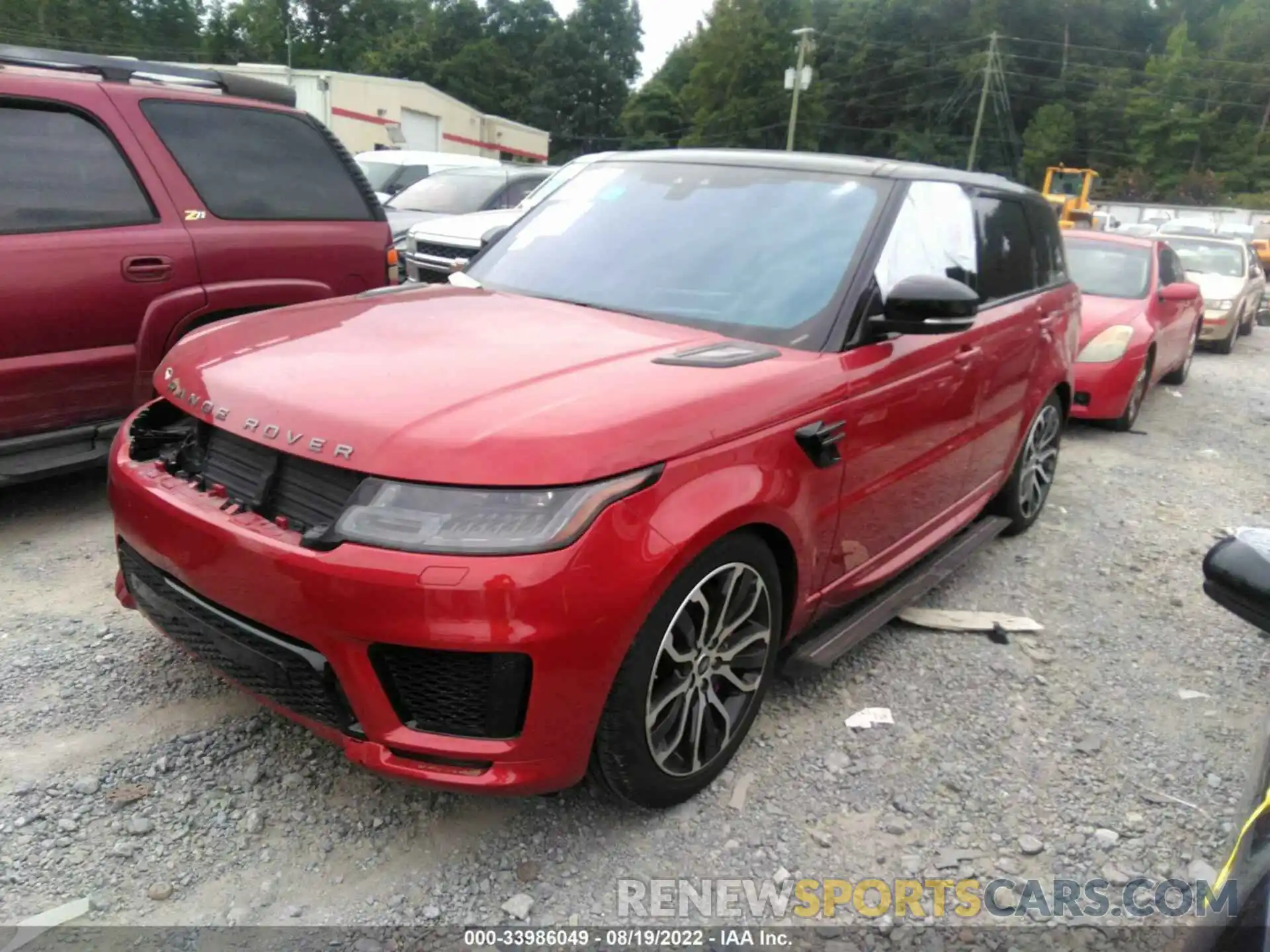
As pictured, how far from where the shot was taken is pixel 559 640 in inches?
82.3

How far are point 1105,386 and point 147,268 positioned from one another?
6592 mm

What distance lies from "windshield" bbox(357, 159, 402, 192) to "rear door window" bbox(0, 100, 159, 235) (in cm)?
1279

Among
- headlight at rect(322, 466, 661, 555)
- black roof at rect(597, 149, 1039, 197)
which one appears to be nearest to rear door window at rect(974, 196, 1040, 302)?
black roof at rect(597, 149, 1039, 197)

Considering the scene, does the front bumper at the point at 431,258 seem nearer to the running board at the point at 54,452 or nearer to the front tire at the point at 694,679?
the running board at the point at 54,452

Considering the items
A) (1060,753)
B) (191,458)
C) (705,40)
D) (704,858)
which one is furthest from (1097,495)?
(705,40)

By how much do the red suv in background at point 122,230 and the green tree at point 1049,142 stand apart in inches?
2810

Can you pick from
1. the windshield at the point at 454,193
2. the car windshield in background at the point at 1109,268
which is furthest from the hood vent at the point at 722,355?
the windshield at the point at 454,193

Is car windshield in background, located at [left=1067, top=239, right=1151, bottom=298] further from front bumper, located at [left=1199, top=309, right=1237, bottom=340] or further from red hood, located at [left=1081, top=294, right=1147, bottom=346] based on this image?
front bumper, located at [left=1199, top=309, right=1237, bottom=340]

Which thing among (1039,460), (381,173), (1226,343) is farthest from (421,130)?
(1039,460)

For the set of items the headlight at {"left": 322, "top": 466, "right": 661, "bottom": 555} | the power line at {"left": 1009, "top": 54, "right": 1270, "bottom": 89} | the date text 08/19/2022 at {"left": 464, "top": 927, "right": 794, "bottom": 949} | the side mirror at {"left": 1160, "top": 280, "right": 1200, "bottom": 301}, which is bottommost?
the date text 08/19/2022 at {"left": 464, "top": 927, "right": 794, "bottom": 949}

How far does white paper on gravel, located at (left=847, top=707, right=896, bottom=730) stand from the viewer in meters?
3.19

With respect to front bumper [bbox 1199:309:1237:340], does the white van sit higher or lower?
higher

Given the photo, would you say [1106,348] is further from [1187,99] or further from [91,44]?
[91,44]

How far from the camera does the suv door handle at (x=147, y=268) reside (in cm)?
418
